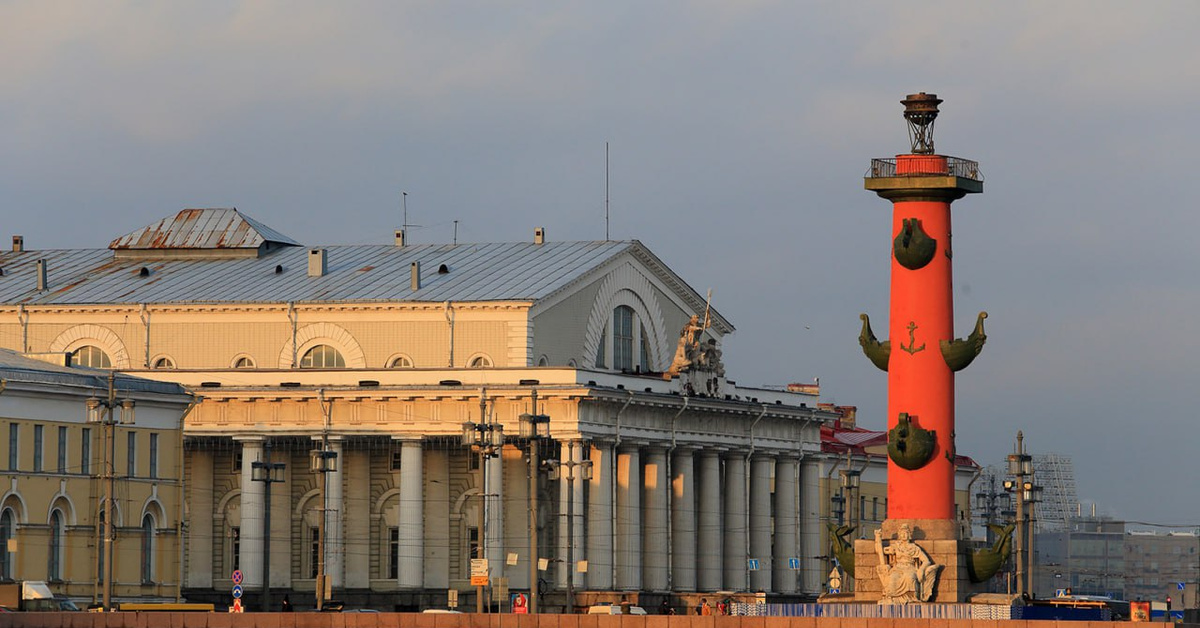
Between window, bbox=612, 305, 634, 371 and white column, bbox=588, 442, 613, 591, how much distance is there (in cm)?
1015

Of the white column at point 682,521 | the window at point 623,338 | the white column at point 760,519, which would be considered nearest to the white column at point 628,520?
the white column at point 682,521

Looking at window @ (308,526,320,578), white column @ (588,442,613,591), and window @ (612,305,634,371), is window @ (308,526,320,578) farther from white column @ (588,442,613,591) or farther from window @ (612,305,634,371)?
window @ (612,305,634,371)

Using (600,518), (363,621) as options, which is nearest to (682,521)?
(600,518)

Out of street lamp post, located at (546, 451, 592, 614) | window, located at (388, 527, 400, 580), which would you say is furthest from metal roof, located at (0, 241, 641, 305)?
window, located at (388, 527, 400, 580)

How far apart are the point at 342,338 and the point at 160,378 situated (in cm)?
772

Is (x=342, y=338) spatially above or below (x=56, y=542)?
above

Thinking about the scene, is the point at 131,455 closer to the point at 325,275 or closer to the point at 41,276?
the point at 325,275

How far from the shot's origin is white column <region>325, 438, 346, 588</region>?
115 m

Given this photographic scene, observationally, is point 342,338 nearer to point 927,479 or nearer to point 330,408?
point 330,408

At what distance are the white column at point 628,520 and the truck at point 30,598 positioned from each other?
29803mm

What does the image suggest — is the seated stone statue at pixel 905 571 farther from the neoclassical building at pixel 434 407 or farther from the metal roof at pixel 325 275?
the metal roof at pixel 325 275

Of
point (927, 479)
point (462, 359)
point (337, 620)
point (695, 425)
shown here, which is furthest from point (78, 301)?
point (927, 479)

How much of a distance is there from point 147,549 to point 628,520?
2189cm

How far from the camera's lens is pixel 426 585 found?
379 feet
